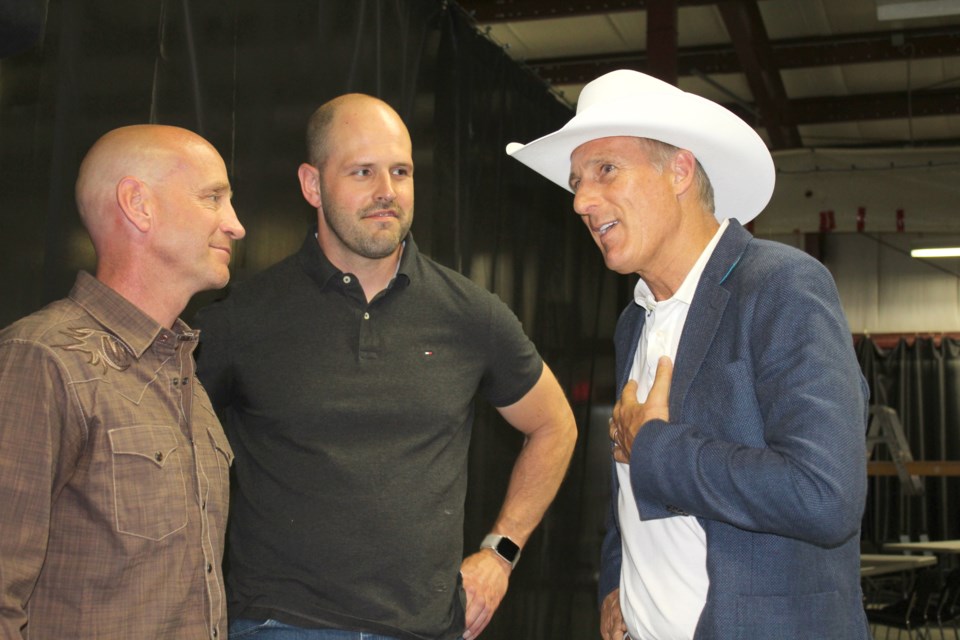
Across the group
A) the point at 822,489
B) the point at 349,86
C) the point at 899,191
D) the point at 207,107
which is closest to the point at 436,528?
the point at 822,489

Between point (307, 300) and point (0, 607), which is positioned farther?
point (307, 300)

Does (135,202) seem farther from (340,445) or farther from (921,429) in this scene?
(921,429)

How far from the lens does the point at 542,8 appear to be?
8375 mm

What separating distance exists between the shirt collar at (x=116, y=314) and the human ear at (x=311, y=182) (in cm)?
80

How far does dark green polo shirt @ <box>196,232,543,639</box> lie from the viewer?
2096 millimetres

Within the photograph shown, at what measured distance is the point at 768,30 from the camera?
30.9 feet

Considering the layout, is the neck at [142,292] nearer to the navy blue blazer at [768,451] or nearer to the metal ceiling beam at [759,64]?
the navy blue blazer at [768,451]

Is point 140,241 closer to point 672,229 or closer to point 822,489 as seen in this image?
point 672,229

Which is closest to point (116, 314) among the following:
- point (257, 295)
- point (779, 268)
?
point (257, 295)

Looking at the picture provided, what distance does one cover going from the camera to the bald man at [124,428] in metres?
1.46

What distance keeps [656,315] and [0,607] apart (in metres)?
1.26

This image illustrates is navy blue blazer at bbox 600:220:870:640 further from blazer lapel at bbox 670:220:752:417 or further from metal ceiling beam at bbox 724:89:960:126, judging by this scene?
metal ceiling beam at bbox 724:89:960:126

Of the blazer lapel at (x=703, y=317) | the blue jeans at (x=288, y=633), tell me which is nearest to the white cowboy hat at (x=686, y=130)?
the blazer lapel at (x=703, y=317)

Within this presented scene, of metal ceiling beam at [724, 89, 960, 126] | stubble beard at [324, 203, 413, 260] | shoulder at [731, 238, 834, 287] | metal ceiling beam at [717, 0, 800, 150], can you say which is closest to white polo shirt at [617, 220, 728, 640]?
shoulder at [731, 238, 834, 287]
